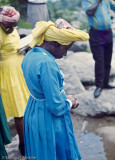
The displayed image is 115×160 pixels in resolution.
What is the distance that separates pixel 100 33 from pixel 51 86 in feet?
8.77

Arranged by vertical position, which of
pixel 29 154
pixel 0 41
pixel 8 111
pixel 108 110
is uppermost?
pixel 0 41

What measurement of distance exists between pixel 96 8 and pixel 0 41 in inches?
75.4

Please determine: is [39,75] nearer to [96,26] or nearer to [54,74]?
[54,74]

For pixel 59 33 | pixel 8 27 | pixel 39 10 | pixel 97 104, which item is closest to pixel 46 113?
pixel 59 33

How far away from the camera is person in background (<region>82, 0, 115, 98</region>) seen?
437cm

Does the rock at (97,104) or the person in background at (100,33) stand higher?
the person in background at (100,33)

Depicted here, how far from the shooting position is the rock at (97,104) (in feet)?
14.9

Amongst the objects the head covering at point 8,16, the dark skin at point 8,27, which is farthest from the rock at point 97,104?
the head covering at point 8,16

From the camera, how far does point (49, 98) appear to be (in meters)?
2.10

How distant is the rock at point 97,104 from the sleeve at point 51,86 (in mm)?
2495

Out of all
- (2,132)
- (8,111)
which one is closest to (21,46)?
(8,111)

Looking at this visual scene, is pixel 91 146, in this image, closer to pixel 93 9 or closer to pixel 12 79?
pixel 12 79

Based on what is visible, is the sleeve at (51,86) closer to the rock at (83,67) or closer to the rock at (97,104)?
the rock at (97,104)

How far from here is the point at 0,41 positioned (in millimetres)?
3199
